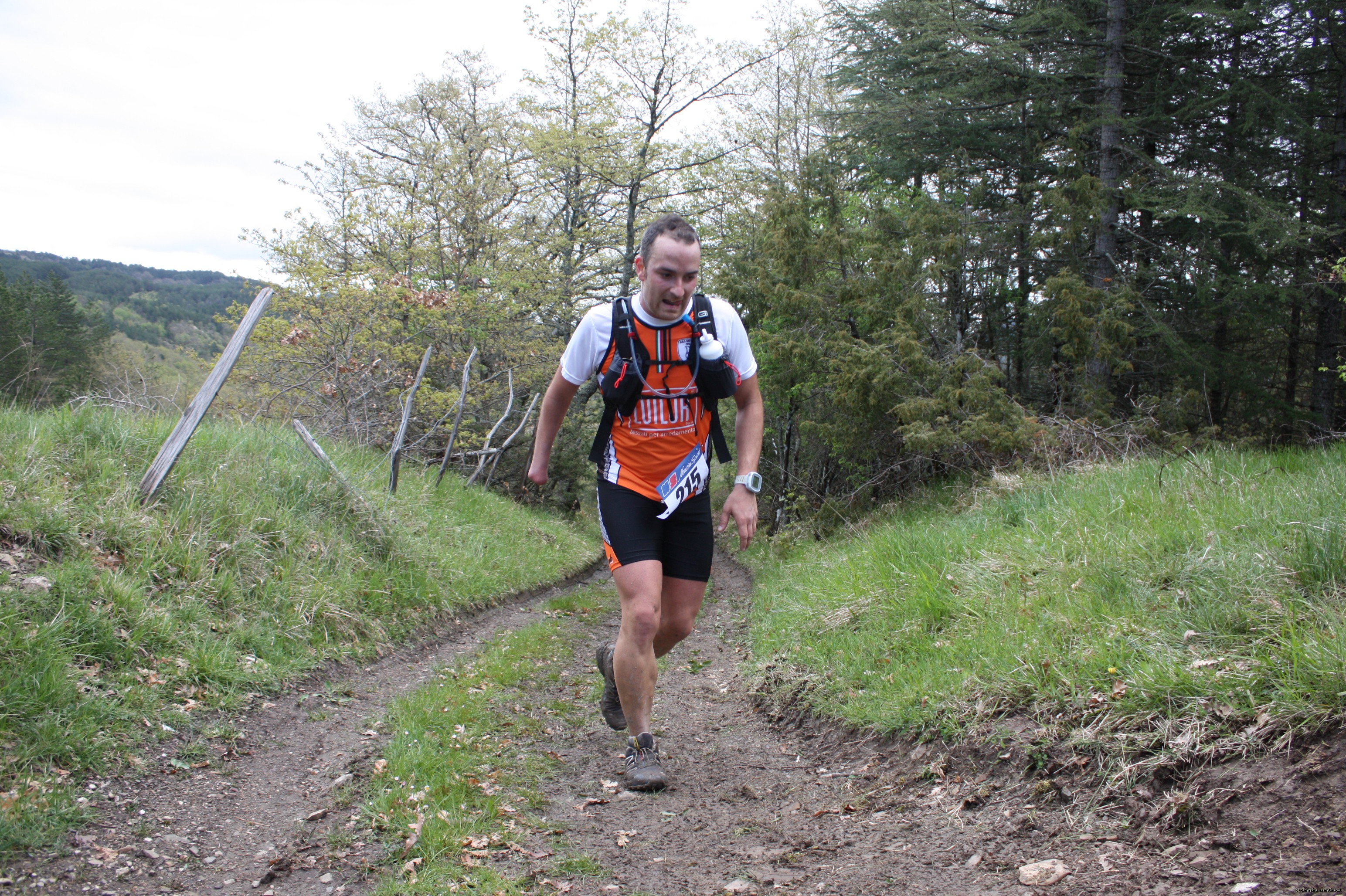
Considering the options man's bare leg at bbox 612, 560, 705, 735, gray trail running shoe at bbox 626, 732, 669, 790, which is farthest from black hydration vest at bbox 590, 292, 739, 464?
gray trail running shoe at bbox 626, 732, 669, 790

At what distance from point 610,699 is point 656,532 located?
3.76 feet

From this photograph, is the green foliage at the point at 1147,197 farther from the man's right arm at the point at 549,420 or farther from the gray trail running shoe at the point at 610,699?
the man's right arm at the point at 549,420

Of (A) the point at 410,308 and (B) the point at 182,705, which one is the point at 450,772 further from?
(A) the point at 410,308

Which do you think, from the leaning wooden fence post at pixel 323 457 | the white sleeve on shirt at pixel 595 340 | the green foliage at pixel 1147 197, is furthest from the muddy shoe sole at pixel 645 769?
the green foliage at pixel 1147 197

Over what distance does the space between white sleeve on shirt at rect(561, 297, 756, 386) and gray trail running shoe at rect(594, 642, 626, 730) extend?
1.53 metres

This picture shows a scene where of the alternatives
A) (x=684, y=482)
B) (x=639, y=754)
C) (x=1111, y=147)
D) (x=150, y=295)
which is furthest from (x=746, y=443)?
(x=150, y=295)

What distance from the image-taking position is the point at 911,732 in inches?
142

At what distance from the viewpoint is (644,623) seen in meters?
3.53

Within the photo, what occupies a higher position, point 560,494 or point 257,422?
point 257,422

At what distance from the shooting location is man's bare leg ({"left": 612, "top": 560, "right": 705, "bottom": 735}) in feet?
11.6

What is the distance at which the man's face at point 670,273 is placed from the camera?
135 inches

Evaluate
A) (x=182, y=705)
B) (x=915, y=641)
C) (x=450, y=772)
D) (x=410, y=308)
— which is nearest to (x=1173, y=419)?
(x=915, y=641)

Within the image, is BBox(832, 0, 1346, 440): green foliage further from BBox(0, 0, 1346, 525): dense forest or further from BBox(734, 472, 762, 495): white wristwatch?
BBox(734, 472, 762, 495): white wristwatch

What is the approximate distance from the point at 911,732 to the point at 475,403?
1409 centimetres
